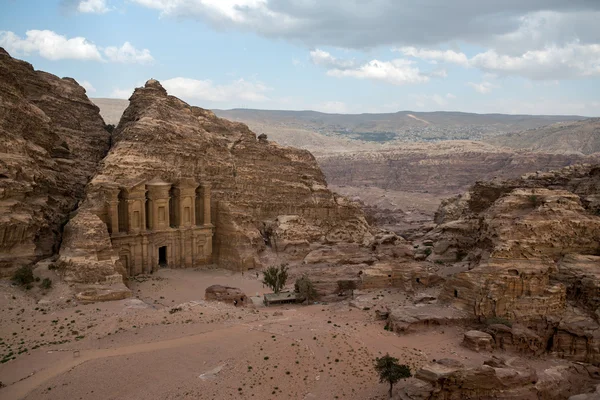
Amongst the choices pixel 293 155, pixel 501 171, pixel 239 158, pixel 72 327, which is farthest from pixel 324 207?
pixel 501 171

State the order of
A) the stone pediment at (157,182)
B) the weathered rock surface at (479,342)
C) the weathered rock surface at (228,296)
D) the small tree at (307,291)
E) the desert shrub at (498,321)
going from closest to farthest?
1. the weathered rock surface at (479,342)
2. the desert shrub at (498,321)
3. the weathered rock surface at (228,296)
4. the small tree at (307,291)
5. the stone pediment at (157,182)

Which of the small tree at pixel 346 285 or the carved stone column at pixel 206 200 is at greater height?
the carved stone column at pixel 206 200

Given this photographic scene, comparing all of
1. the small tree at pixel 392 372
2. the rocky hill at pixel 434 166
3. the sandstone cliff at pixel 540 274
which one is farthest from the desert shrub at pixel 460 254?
the rocky hill at pixel 434 166

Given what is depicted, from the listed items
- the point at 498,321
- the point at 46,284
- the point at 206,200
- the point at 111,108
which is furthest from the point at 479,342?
the point at 111,108

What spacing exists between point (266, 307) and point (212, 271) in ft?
32.8

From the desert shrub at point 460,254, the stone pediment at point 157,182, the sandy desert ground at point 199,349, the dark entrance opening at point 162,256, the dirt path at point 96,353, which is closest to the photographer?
A: the dirt path at point 96,353

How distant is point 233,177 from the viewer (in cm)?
4031

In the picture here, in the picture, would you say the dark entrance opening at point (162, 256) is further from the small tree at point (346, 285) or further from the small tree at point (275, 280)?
the small tree at point (346, 285)

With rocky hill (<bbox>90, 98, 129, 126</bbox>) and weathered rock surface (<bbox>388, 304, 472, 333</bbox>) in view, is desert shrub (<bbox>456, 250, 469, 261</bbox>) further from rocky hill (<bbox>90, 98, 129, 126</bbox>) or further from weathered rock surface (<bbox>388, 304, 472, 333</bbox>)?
rocky hill (<bbox>90, 98, 129, 126</bbox>)

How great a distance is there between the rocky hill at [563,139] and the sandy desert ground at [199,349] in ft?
410

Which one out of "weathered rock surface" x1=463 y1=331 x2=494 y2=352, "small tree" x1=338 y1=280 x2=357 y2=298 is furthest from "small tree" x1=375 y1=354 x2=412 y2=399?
"small tree" x1=338 y1=280 x2=357 y2=298

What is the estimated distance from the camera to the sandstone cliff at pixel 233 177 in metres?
35.9

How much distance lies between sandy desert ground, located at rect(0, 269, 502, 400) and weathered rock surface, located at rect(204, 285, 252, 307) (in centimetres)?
123

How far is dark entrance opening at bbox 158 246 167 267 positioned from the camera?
3695cm
